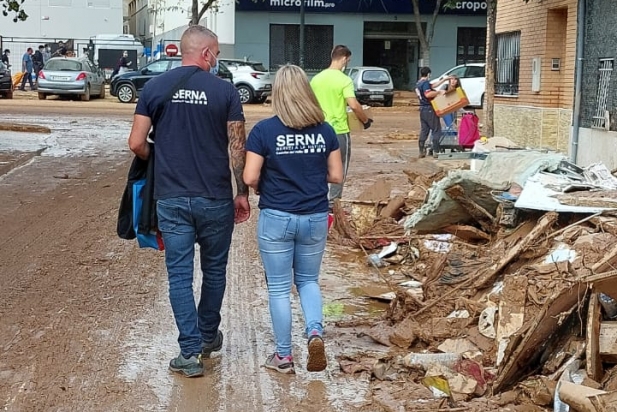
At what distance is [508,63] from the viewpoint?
19.2 metres

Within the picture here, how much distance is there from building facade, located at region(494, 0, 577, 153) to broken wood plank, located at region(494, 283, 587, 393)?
34.1ft

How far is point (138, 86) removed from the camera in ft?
113

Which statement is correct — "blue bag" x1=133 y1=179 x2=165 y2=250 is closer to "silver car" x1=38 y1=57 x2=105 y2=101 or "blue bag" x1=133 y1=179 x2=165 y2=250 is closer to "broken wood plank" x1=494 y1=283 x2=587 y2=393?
"broken wood plank" x1=494 y1=283 x2=587 y2=393

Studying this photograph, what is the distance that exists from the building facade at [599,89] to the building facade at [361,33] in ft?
90.0

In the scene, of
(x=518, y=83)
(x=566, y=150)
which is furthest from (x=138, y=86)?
(x=566, y=150)

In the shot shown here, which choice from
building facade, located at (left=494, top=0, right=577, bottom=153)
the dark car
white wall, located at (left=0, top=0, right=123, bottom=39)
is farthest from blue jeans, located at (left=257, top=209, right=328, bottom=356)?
white wall, located at (left=0, top=0, right=123, bottom=39)

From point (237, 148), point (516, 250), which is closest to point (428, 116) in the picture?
point (516, 250)

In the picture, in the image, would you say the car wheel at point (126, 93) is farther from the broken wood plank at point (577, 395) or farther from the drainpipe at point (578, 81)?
the broken wood plank at point (577, 395)

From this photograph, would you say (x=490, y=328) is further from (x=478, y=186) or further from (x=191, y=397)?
(x=478, y=186)

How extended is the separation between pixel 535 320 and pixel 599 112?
9.47m

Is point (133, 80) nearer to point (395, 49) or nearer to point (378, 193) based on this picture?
point (395, 49)

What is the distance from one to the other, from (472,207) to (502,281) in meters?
2.17

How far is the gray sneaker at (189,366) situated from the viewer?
5.64 meters

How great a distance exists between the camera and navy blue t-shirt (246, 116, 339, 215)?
18.0ft
